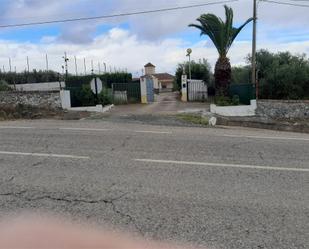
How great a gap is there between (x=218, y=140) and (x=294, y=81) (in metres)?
18.6

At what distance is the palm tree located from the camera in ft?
87.6

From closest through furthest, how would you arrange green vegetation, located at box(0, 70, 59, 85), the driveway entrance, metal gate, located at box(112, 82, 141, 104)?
1. the driveway entrance
2. metal gate, located at box(112, 82, 141, 104)
3. green vegetation, located at box(0, 70, 59, 85)

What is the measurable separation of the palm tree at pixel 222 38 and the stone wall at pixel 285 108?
111 inches

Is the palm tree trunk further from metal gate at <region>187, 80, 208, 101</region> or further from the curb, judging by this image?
the curb

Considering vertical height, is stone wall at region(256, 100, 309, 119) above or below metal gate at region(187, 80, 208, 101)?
below

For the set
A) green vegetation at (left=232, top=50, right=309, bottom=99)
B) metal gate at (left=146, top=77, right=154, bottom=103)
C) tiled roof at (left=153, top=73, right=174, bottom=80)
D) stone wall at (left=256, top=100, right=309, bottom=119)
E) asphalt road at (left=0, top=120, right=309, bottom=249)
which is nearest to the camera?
asphalt road at (left=0, top=120, right=309, bottom=249)

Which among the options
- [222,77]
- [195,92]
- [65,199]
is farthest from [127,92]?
[65,199]

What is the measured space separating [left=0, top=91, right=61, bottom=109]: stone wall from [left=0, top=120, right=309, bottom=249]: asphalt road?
39.3ft

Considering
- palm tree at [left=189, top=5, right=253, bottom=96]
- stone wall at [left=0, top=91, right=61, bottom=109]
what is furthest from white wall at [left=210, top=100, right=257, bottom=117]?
stone wall at [left=0, top=91, right=61, bottom=109]

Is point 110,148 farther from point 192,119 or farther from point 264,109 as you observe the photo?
point 264,109

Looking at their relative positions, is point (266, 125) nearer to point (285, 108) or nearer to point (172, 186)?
point (285, 108)

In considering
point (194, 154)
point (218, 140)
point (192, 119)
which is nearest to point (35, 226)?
point (194, 154)

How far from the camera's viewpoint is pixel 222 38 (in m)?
26.7

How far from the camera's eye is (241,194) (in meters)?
6.41
